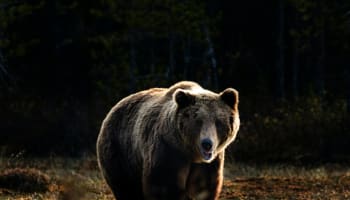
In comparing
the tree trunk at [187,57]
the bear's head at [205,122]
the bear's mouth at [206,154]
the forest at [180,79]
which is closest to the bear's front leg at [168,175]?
the bear's head at [205,122]

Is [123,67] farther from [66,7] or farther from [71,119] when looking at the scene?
[71,119]

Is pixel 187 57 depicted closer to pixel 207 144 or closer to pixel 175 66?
pixel 175 66

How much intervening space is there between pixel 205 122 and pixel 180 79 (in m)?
18.3

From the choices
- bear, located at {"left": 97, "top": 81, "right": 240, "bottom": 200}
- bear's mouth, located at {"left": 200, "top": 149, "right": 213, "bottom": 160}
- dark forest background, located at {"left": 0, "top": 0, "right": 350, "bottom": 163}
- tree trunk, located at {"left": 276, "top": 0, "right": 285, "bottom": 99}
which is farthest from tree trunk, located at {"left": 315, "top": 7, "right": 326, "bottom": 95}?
bear's mouth, located at {"left": 200, "top": 149, "right": 213, "bottom": 160}

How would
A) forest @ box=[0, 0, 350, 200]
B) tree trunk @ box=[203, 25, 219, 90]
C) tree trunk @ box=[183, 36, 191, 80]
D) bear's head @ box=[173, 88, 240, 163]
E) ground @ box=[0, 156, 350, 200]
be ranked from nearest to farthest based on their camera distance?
bear's head @ box=[173, 88, 240, 163] < ground @ box=[0, 156, 350, 200] < forest @ box=[0, 0, 350, 200] < tree trunk @ box=[203, 25, 219, 90] < tree trunk @ box=[183, 36, 191, 80]

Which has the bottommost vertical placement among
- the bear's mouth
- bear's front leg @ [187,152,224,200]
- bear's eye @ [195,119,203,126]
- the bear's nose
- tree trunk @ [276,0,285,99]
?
tree trunk @ [276,0,285,99]

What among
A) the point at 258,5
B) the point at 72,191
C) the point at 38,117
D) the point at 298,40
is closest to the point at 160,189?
the point at 72,191

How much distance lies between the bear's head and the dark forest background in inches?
384

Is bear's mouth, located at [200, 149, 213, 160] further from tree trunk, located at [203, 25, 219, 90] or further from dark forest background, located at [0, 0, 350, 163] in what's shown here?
tree trunk, located at [203, 25, 219, 90]

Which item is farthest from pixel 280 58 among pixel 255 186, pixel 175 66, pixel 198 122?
pixel 198 122

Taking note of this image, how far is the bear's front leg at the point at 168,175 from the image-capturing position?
22.6 feet

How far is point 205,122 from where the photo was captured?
6.62 m

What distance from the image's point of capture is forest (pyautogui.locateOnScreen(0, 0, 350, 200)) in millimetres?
13555

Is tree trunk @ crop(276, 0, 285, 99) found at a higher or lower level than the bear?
lower
